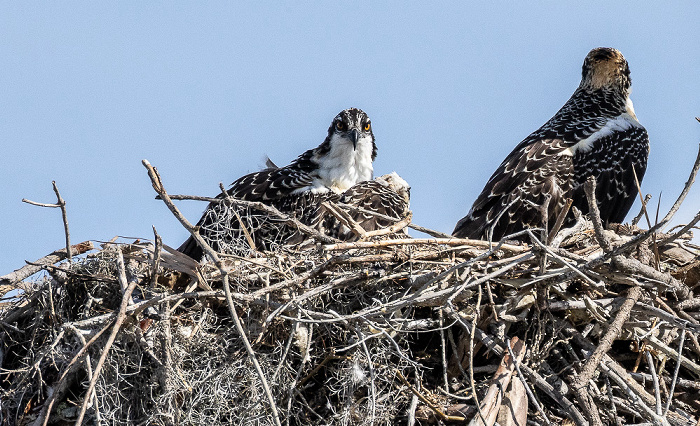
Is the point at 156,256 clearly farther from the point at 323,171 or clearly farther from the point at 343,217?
the point at 323,171

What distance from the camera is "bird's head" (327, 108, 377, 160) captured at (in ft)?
23.9

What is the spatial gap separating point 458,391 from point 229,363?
3.97 ft

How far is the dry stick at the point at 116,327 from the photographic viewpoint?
4.01 metres

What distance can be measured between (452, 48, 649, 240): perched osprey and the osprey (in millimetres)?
1068

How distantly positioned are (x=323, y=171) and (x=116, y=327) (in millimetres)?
3378

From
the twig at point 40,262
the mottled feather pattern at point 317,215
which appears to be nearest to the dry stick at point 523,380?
the mottled feather pattern at point 317,215

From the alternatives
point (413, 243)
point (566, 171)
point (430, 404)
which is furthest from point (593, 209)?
point (566, 171)

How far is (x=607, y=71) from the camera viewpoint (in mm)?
7977

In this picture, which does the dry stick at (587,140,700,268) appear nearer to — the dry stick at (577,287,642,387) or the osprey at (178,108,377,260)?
the dry stick at (577,287,642,387)

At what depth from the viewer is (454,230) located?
272 inches

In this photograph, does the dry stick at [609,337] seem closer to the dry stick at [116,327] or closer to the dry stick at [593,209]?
the dry stick at [593,209]

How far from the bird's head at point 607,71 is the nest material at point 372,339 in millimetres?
3362

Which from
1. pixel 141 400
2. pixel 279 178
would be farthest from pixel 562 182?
pixel 141 400

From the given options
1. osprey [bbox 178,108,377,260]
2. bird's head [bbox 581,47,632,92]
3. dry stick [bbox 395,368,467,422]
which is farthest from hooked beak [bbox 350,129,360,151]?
dry stick [bbox 395,368,467,422]
